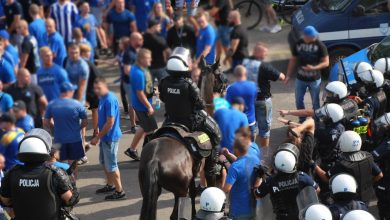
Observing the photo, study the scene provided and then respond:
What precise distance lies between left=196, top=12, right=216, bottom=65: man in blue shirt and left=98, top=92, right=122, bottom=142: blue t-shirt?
3.23 m

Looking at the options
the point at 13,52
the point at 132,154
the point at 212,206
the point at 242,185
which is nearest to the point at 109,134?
the point at 132,154

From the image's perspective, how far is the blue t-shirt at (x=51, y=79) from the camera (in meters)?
12.5

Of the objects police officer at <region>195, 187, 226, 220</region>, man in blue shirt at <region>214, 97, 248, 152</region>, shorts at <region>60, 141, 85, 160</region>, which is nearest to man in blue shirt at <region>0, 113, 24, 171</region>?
shorts at <region>60, 141, 85, 160</region>

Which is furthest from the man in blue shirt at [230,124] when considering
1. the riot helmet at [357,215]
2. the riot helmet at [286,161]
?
the riot helmet at [357,215]

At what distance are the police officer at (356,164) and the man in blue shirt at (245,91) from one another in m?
2.04

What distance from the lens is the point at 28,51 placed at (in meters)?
14.6

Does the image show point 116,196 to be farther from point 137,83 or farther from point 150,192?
point 150,192

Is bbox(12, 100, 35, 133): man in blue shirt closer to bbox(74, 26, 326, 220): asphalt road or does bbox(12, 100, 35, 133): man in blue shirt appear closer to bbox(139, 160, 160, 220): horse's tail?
bbox(74, 26, 326, 220): asphalt road

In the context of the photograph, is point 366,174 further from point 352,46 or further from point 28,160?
point 352,46

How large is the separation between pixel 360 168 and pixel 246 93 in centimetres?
240

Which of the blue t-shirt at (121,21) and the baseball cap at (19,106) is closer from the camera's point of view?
the baseball cap at (19,106)

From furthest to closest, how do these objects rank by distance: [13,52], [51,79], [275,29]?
[275,29] < [13,52] < [51,79]

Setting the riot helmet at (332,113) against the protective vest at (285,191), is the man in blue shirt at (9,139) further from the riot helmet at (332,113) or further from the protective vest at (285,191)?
the riot helmet at (332,113)

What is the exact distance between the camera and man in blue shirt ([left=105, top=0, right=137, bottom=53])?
1588 centimetres
